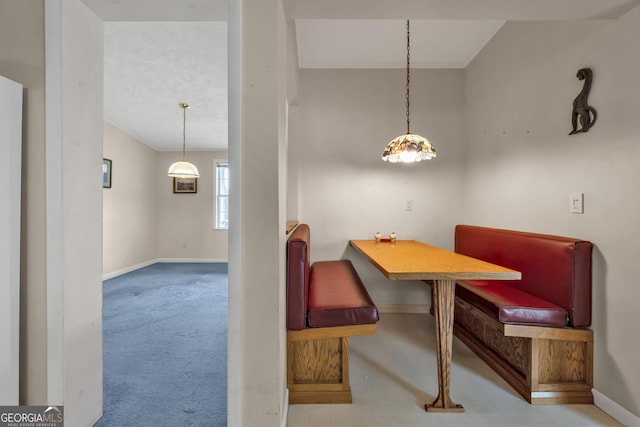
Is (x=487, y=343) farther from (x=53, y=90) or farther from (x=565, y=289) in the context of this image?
(x=53, y=90)

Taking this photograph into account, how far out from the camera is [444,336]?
1590mm

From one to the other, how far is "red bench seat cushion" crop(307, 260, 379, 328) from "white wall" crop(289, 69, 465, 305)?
3.24 ft

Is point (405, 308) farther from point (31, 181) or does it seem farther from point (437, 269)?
point (31, 181)

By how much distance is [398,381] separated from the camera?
71.7 inches

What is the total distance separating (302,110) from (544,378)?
2966 millimetres

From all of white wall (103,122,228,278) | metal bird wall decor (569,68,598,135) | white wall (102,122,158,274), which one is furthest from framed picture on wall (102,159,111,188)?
metal bird wall decor (569,68,598,135)

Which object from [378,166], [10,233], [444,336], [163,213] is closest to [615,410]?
[444,336]

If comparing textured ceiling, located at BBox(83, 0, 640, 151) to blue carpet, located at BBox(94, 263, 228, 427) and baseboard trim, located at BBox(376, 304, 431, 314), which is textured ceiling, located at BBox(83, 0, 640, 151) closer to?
blue carpet, located at BBox(94, 263, 228, 427)

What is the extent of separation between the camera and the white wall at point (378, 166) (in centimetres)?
304

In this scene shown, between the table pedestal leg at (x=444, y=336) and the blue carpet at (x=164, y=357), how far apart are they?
120cm

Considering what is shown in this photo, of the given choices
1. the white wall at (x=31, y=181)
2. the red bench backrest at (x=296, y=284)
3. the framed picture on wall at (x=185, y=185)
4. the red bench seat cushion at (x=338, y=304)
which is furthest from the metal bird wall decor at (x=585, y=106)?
the framed picture on wall at (x=185, y=185)

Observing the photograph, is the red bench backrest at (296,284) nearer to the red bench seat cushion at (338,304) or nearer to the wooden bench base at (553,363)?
the red bench seat cushion at (338,304)

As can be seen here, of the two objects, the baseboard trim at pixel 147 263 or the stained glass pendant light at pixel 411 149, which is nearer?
the stained glass pendant light at pixel 411 149

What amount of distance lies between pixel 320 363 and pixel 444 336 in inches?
29.2
